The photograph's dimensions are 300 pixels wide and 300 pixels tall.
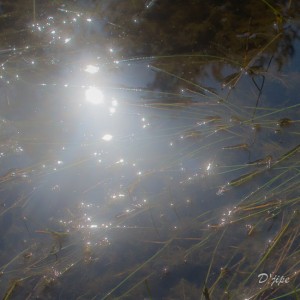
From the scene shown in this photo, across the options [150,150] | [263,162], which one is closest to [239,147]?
[263,162]

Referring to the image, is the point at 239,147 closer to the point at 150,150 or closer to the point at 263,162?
the point at 263,162

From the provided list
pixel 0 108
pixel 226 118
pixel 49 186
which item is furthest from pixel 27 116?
pixel 226 118

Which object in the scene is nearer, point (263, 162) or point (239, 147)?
point (263, 162)

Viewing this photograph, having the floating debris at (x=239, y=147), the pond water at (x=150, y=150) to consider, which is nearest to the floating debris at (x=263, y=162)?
the pond water at (x=150, y=150)

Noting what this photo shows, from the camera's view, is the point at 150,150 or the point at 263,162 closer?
the point at 263,162

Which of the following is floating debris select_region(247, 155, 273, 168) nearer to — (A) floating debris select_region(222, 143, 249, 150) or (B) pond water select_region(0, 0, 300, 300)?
(B) pond water select_region(0, 0, 300, 300)

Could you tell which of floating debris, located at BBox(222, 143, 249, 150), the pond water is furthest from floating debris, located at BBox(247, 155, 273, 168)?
floating debris, located at BBox(222, 143, 249, 150)

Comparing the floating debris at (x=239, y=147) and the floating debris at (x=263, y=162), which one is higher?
the floating debris at (x=239, y=147)

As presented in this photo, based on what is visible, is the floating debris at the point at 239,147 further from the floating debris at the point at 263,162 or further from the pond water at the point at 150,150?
the floating debris at the point at 263,162

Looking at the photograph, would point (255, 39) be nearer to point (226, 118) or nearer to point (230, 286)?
point (226, 118)
